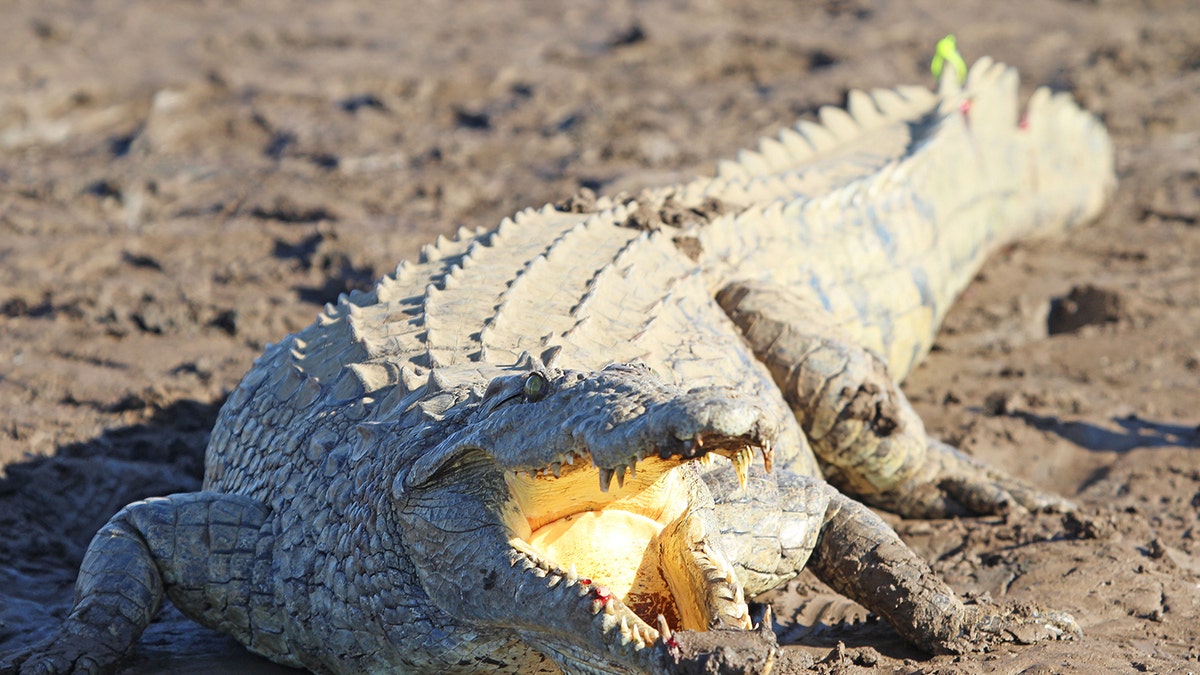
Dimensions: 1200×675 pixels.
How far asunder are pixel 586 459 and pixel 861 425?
235 centimetres

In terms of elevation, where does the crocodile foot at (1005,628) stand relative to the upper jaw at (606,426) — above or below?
below

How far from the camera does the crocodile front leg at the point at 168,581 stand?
11.6 ft

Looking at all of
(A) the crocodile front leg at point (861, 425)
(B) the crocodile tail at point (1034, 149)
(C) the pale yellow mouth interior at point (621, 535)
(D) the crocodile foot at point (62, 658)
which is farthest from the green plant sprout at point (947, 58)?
(D) the crocodile foot at point (62, 658)

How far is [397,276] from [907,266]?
107 inches

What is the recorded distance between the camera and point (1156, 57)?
10.7 metres

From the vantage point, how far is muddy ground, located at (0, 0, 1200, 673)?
445 centimetres

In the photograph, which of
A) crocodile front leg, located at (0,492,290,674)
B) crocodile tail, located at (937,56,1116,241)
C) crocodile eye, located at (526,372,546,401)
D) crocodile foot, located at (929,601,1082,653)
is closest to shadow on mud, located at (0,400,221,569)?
crocodile front leg, located at (0,492,290,674)

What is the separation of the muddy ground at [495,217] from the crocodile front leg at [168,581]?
16 cm

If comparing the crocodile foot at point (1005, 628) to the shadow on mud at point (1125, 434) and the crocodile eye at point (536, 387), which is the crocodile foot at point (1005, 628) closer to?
the crocodile eye at point (536, 387)

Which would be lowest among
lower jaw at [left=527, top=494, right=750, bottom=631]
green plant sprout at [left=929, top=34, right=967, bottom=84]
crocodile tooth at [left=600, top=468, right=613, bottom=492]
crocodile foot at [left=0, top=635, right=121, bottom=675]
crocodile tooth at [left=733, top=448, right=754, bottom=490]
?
crocodile foot at [left=0, top=635, right=121, bottom=675]

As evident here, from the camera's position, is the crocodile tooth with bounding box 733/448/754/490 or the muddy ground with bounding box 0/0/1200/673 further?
the muddy ground with bounding box 0/0/1200/673

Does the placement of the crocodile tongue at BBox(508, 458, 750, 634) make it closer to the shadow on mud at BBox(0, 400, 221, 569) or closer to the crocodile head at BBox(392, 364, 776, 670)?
the crocodile head at BBox(392, 364, 776, 670)

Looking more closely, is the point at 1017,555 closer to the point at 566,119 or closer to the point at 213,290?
the point at 213,290

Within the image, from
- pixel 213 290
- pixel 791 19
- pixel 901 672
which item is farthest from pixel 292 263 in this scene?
pixel 791 19
